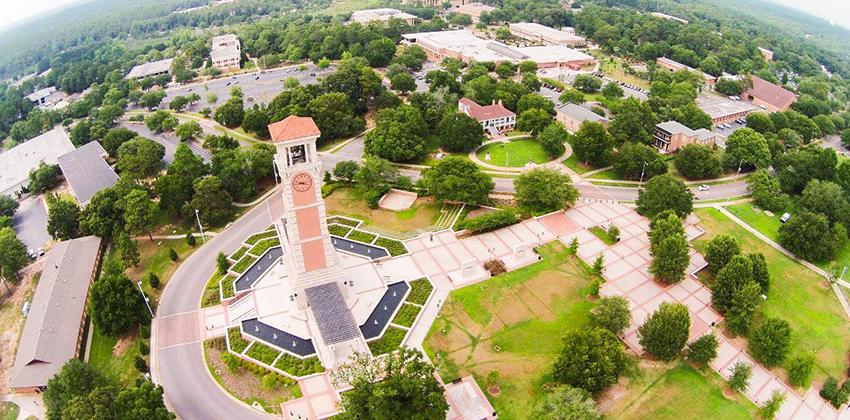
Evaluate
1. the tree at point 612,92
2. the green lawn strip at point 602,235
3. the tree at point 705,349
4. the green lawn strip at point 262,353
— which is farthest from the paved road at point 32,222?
the tree at point 612,92

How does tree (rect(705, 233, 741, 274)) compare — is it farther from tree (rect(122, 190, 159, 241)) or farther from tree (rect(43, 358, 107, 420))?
tree (rect(122, 190, 159, 241))

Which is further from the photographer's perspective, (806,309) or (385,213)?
(385,213)

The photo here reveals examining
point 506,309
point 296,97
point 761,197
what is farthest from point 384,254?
point 761,197

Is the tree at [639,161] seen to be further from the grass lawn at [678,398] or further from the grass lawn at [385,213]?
the grass lawn at [678,398]

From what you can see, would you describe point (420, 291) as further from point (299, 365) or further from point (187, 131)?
point (187, 131)

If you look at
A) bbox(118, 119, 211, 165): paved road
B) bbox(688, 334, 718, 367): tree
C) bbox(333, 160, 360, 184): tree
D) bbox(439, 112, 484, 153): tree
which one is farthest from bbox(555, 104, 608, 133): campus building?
bbox(118, 119, 211, 165): paved road

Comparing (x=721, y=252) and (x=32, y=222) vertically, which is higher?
(x=721, y=252)

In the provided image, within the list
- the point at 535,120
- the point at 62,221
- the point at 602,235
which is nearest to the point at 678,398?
the point at 602,235
